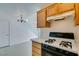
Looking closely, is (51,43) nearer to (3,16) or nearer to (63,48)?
(63,48)

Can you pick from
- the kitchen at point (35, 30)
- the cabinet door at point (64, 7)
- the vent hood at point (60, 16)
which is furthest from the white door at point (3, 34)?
the cabinet door at point (64, 7)

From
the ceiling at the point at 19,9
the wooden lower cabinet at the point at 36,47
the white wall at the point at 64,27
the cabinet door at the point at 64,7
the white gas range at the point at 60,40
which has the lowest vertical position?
the wooden lower cabinet at the point at 36,47

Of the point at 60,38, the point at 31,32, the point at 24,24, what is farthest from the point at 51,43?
the point at 24,24

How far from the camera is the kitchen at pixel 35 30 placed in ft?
4.79

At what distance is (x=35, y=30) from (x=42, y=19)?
9.3 inches

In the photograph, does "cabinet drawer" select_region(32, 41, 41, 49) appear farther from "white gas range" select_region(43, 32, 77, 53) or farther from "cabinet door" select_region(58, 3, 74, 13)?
"cabinet door" select_region(58, 3, 74, 13)

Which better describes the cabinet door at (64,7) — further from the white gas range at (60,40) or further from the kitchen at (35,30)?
the white gas range at (60,40)

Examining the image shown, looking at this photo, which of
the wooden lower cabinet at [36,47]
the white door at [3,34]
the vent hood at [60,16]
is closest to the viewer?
the white door at [3,34]

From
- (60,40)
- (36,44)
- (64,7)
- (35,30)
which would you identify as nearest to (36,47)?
(36,44)

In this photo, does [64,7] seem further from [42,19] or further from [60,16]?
[42,19]

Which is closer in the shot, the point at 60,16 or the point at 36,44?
the point at 36,44

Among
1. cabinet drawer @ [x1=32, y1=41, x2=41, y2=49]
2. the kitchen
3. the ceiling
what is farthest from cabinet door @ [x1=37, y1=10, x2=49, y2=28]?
cabinet drawer @ [x1=32, y1=41, x2=41, y2=49]

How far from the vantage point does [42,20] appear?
5.87 ft

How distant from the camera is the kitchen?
57.5 inches
